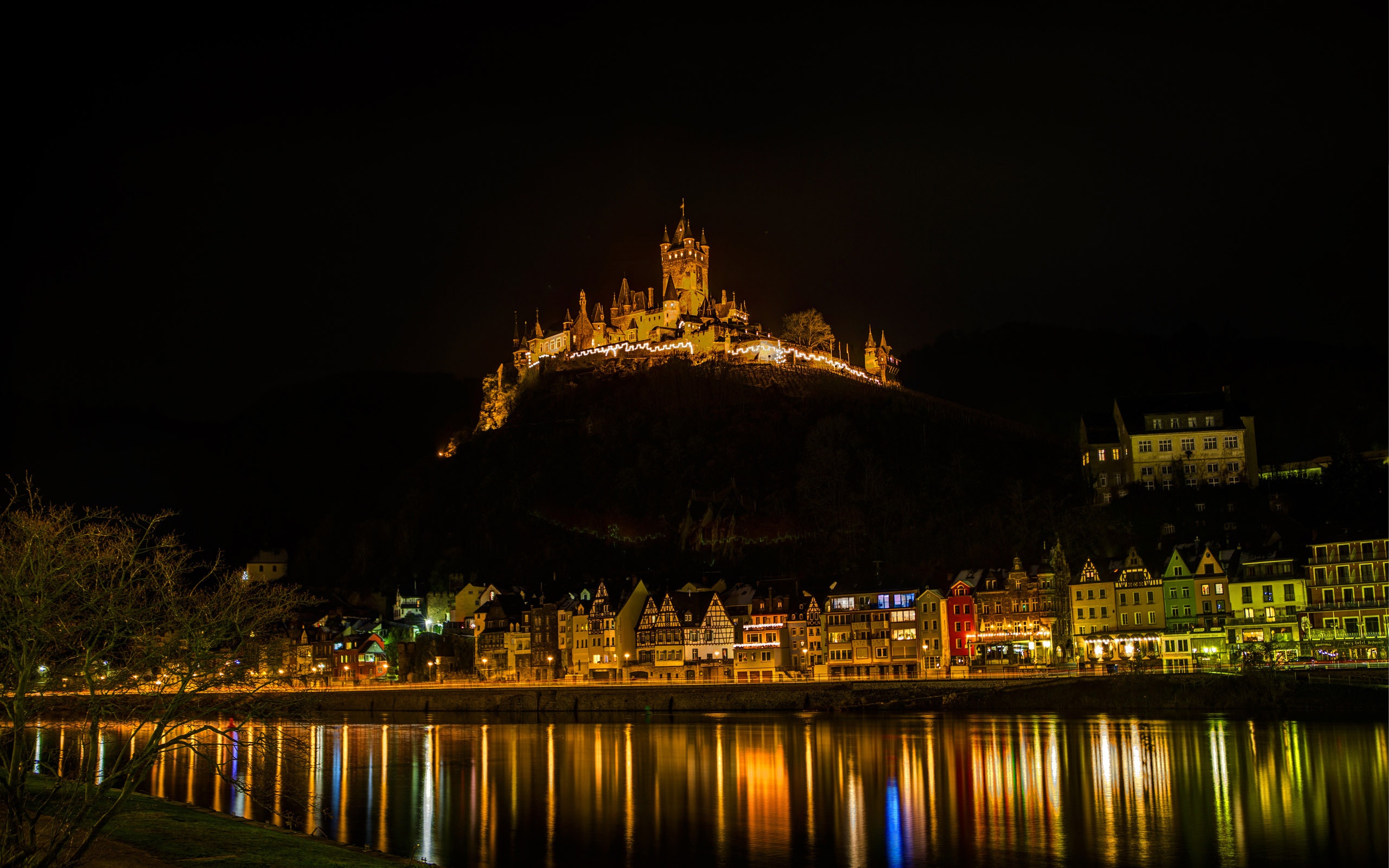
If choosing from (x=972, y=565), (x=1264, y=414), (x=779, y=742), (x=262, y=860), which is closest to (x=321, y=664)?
(x=972, y=565)

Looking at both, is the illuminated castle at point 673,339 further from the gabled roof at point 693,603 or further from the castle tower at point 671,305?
the gabled roof at point 693,603

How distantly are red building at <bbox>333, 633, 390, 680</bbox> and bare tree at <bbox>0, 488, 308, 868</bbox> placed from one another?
282ft

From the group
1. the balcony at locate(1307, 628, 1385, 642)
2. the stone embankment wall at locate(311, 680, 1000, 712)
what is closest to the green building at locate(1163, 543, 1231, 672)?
the balcony at locate(1307, 628, 1385, 642)

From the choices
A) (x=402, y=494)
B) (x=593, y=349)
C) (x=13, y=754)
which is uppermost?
(x=593, y=349)

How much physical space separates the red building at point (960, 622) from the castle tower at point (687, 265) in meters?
89.3

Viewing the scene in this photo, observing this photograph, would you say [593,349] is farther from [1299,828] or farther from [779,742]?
[1299,828]

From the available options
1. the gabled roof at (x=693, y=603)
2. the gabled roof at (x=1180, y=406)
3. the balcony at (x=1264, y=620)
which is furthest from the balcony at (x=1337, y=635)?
the gabled roof at (x=693, y=603)

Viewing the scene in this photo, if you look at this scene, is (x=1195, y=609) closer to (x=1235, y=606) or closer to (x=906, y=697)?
(x=1235, y=606)

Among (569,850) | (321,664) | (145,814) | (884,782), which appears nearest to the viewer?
(145,814)

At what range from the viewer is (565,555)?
122 meters

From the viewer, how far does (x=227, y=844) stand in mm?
24656

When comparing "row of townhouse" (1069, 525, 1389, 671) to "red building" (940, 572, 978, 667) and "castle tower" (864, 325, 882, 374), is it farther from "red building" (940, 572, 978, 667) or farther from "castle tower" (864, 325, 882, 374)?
"castle tower" (864, 325, 882, 374)

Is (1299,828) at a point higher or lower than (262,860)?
lower

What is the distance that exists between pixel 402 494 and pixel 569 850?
392 ft
